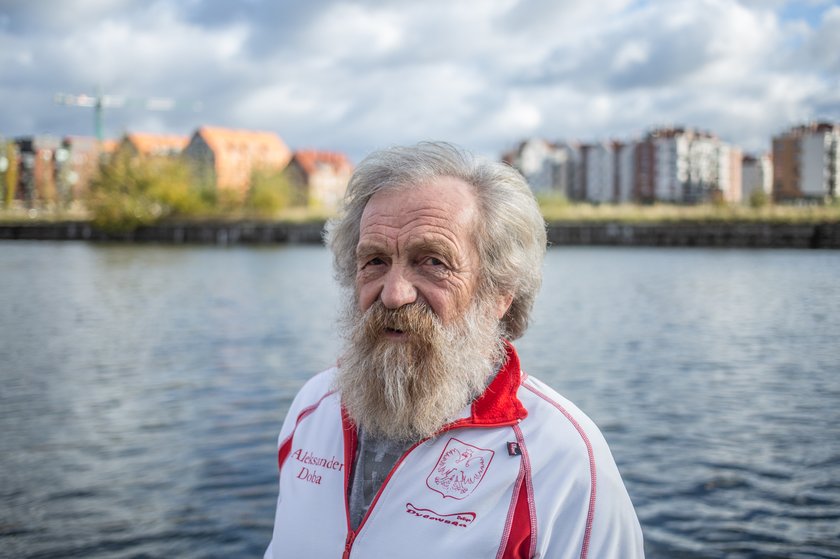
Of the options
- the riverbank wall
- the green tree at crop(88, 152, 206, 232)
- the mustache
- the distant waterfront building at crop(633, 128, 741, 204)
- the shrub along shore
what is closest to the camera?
the mustache

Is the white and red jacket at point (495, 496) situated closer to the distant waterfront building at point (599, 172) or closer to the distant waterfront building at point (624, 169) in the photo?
the distant waterfront building at point (624, 169)

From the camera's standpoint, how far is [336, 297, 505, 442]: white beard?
7.00 ft

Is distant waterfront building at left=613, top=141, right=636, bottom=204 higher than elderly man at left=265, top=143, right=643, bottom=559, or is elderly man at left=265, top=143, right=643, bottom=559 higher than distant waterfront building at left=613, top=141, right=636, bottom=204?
distant waterfront building at left=613, top=141, right=636, bottom=204

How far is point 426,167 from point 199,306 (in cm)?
2003

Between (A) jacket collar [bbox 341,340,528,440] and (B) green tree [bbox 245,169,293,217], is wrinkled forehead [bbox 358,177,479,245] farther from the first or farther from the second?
(B) green tree [bbox 245,169,293,217]

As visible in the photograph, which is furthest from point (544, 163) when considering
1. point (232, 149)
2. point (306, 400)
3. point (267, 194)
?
point (306, 400)

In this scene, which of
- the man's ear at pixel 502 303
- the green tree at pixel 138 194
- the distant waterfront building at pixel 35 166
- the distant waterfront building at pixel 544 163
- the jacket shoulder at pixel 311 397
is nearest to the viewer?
the man's ear at pixel 502 303

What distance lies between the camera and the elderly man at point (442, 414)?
6.41 ft

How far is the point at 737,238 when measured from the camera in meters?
52.7

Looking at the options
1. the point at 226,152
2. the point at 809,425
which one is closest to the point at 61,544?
the point at 809,425

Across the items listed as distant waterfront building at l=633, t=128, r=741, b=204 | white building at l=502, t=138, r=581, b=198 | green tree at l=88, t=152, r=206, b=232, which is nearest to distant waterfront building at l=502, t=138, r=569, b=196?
white building at l=502, t=138, r=581, b=198

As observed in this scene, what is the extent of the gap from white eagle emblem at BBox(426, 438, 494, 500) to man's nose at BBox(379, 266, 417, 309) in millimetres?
391

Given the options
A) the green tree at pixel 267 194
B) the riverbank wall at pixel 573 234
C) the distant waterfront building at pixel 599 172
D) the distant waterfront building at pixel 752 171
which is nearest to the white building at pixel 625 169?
the distant waterfront building at pixel 599 172

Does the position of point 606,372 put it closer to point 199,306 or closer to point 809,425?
point 809,425
